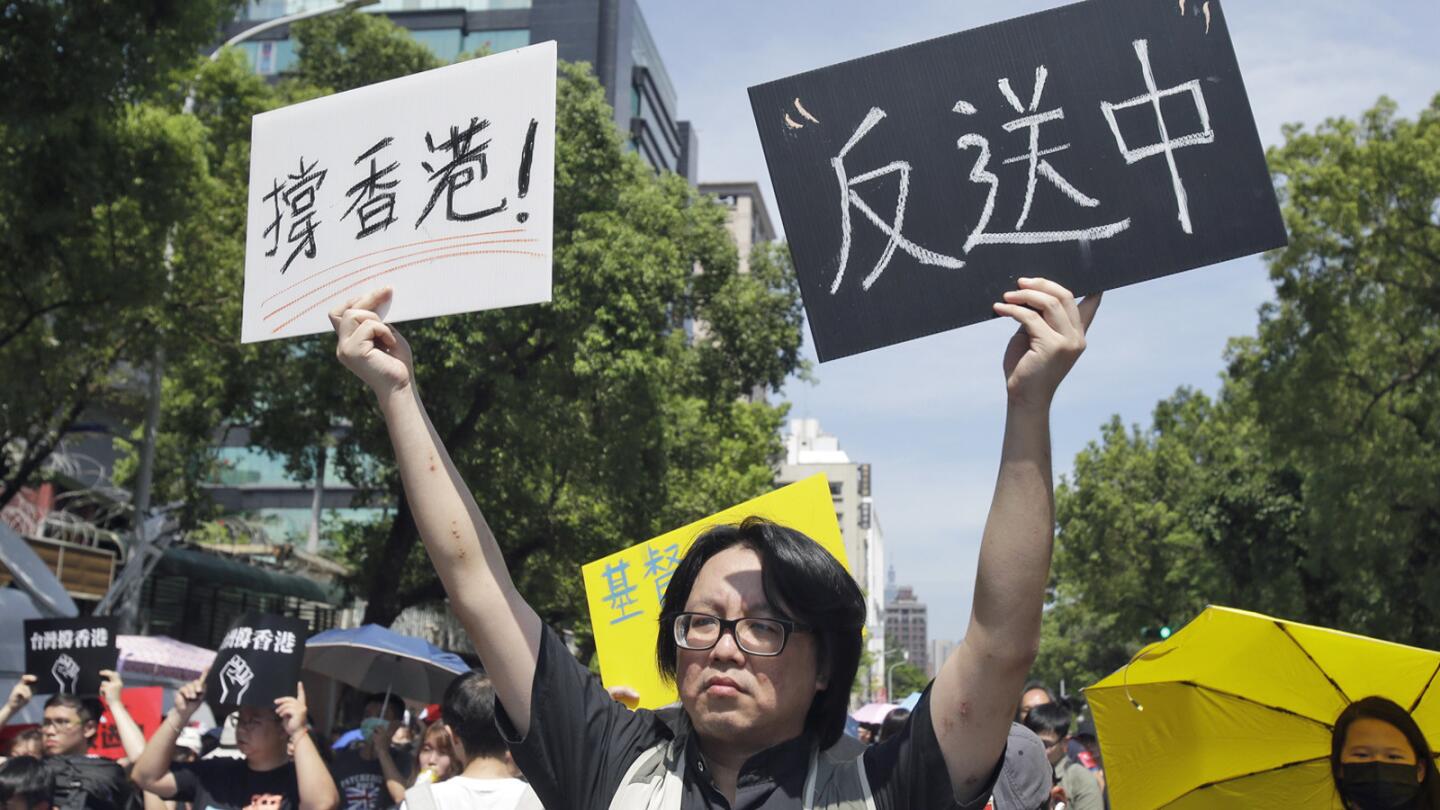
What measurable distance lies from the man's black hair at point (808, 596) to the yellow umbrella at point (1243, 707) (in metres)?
2.01

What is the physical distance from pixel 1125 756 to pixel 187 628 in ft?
79.0

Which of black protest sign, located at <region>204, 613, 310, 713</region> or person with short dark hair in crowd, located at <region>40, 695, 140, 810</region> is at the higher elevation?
black protest sign, located at <region>204, 613, 310, 713</region>

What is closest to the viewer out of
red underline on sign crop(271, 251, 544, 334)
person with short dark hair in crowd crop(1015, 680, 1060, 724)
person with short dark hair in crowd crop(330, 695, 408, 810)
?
red underline on sign crop(271, 251, 544, 334)

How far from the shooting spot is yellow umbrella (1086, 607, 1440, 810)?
13.0ft

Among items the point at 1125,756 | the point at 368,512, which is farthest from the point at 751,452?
the point at 1125,756

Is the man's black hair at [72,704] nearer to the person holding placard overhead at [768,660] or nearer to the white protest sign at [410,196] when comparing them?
the white protest sign at [410,196]

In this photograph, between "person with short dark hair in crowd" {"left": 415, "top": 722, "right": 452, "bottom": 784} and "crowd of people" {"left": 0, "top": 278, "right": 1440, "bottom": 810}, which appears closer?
"crowd of people" {"left": 0, "top": 278, "right": 1440, "bottom": 810}

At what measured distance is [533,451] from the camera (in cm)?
1977

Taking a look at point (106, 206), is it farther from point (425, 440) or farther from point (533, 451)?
point (425, 440)

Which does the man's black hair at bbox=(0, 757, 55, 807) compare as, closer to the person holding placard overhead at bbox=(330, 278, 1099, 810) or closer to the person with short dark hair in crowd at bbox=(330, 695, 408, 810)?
the person with short dark hair in crowd at bbox=(330, 695, 408, 810)

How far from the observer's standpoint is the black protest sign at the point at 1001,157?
105 inches

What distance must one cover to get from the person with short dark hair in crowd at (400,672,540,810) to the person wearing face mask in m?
2.06

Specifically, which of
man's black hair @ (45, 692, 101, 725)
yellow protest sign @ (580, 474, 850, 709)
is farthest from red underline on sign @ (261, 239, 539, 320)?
man's black hair @ (45, 692, 101, 725)

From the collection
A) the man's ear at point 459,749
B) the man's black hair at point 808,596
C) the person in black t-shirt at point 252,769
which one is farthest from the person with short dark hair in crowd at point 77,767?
the man's black hair at point 808,596
